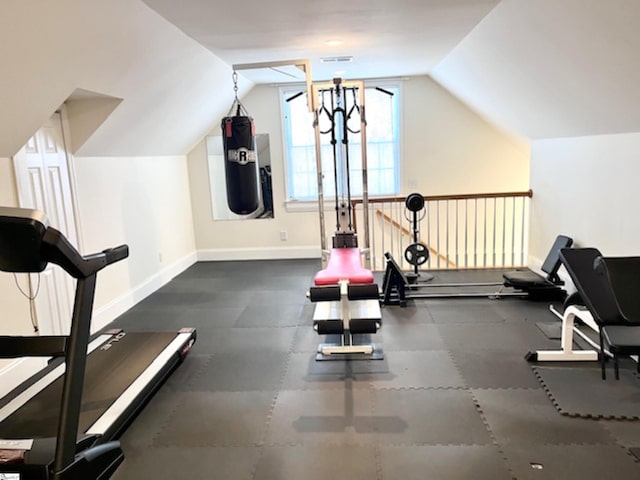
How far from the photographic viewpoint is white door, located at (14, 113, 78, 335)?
3.45m

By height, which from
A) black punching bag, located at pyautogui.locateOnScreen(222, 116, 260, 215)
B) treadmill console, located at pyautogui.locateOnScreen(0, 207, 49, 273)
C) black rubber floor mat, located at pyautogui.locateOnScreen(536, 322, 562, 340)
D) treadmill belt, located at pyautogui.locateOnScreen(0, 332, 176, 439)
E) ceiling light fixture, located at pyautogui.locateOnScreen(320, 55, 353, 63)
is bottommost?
black rubber floor mat, located at pyautogui.locateOnScreen(536, 322, 562, 340)

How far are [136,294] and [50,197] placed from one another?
5.26 ft

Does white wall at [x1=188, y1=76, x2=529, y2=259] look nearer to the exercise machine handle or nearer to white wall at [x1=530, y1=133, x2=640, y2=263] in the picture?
white wall at [x1=530, y1=133, x2=640, y2=263]

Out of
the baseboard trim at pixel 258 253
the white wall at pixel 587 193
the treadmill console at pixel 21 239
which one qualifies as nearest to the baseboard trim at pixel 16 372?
the treadmill console at pixel 21 239

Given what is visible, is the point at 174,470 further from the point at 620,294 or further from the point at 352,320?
the point at 620,294

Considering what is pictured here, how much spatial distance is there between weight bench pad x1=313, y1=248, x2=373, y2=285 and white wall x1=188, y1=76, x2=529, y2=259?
Answer: 2830 millimetres

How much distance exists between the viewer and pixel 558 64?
3.38m

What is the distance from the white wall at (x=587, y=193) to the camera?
357 cm

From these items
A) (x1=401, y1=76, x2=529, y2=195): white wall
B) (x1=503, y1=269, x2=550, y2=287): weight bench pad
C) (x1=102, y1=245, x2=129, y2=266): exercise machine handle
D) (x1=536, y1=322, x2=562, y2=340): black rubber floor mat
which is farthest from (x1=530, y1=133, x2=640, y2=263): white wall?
(x1=102, y1=245, x2=129, y2=266): exercise machine handle

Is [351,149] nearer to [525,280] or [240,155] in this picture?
[240,155]

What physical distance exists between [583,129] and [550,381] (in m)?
2.36

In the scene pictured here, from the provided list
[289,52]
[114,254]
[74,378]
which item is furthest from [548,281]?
[74,378]

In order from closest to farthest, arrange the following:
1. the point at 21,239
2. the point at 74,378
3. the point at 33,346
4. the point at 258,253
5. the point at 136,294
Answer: the point at 21,239 < the point at 74,378 < the point at 33,346 < the point at 136,294 < the point at 258,253

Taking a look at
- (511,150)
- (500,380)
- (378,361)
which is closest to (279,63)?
(378,361)
